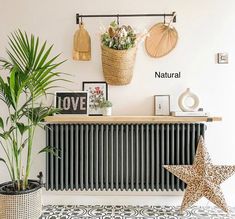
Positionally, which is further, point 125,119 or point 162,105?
point 162,105

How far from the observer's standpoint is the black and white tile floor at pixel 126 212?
82.3 inches

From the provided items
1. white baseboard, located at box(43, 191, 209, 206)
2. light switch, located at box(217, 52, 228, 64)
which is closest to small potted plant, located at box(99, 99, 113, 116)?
white baseboard, located at box(43, 191, 209, 206)

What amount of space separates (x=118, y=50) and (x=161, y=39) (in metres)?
0.48

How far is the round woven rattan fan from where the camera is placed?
230cm

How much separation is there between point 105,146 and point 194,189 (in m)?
0.87

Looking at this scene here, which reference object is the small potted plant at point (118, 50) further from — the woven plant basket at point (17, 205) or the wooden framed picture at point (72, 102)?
the woven plant basket at point (17, 205)

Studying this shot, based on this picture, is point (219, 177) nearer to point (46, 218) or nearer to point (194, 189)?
point (194, 189)

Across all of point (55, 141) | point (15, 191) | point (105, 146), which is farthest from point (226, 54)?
point (15, 191)

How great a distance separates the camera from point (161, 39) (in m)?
2.30

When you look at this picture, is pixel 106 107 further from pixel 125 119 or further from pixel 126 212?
pixel 126 212

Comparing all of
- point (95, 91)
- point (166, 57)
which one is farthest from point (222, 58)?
point (95, 91)

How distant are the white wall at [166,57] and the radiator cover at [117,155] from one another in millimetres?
184

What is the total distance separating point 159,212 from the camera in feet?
7.14

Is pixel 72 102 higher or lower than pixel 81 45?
lower
